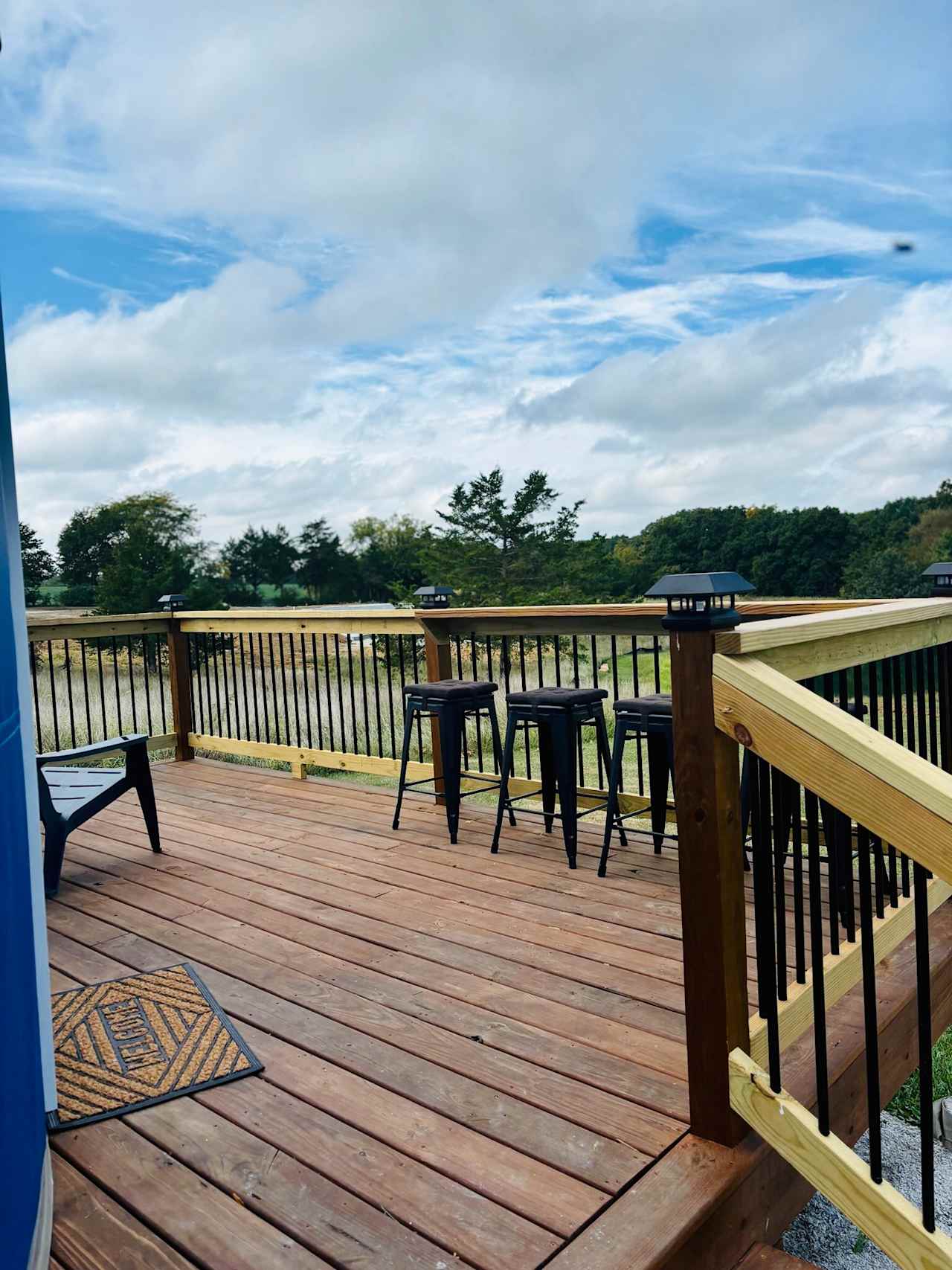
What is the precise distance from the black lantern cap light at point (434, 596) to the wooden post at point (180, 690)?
94.0 inches

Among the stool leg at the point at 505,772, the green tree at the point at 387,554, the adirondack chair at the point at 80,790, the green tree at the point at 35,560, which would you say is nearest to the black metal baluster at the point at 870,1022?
the stool leg at the point at 505,772

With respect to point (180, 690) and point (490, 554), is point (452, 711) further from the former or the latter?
point (490, 554)

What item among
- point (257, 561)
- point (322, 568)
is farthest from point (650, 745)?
point (322, 568)

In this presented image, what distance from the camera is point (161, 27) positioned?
8086 mm

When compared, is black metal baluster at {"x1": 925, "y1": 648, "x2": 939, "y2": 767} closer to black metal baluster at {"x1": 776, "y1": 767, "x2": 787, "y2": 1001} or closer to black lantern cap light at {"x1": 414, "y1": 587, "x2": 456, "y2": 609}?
black metal baluster at {"x1": 776, "y1": 767, "x2": 787, "y2": 1001}

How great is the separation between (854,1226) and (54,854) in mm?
3095

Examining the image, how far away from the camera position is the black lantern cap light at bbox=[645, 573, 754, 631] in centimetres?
176

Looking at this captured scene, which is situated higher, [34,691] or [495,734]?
[34,691]

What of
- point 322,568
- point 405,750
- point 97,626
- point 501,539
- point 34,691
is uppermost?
point 501,539

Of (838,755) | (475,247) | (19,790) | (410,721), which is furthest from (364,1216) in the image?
(475,247)

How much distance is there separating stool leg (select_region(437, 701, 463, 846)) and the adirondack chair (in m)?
1.31

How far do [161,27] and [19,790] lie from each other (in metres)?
8.75

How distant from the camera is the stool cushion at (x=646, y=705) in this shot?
11.3 ft

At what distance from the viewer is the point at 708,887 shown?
1800mm
